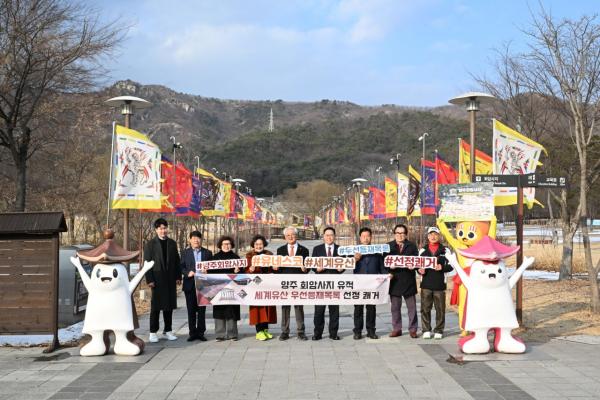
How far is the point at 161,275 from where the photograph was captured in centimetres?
918

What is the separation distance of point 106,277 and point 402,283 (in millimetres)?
4407

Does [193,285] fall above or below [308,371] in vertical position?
above

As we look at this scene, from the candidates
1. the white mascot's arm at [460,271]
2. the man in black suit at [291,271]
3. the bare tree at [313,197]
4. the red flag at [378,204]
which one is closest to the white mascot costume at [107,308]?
the man in black suit at [291,271]

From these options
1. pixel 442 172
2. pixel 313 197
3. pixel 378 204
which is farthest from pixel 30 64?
pixel 313 197

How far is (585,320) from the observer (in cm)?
1109

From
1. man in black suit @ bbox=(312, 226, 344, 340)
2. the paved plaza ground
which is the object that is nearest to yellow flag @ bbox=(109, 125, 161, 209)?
the paved plaza ground

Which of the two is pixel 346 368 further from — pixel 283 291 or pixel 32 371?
pixel 32 371

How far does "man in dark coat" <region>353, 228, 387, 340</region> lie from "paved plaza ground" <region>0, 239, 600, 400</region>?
0.20m

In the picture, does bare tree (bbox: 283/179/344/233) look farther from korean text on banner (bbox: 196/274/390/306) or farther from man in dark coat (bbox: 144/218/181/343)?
man in dark coat (bbox: 144/218/181/343)

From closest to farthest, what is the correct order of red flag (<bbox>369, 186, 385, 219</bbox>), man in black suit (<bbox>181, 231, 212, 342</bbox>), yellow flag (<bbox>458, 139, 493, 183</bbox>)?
1. man in black suit (<bbox>181, 231, 212, 342</bbox>)
2. yellow flag (<bbox>458, 139, 493, 183</bbox>)
3. red flag (<bbox>369, 186, 385, 219</bbox>)

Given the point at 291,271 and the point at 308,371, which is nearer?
the point at 308,371

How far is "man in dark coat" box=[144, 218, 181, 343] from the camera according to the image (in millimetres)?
9102

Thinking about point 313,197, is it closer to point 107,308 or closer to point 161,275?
point 161,275

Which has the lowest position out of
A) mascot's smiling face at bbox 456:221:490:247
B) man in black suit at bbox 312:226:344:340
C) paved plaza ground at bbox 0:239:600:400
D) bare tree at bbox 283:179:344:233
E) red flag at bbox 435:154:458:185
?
paved plaza ground at bbox 0:239:600:400
